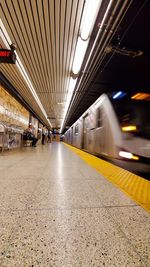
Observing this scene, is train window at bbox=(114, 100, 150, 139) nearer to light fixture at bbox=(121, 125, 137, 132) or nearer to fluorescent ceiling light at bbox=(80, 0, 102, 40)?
light fixture at bbox=(121, 125, 137, 132)

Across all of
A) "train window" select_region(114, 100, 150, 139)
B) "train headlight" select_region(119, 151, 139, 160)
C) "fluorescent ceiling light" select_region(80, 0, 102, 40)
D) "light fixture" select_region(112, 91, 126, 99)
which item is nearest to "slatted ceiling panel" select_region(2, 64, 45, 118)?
"fluorescent ceiling light" select_region(80, 0, 102, 40)

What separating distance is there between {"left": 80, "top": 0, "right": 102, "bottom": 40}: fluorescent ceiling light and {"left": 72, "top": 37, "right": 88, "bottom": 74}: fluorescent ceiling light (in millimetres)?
415

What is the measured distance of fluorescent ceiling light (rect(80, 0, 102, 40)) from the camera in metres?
2.98

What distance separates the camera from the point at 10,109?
8.95 m

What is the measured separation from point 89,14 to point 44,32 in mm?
1615

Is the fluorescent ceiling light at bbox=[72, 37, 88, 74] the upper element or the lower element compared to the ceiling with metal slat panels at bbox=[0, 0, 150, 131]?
lower

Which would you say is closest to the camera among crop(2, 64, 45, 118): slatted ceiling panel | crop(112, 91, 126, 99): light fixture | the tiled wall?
crop(112, 91, 126, 99): light fixture

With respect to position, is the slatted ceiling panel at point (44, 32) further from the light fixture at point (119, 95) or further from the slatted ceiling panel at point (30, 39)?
the light fixture at point (119, 95)

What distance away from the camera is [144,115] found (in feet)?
11.0

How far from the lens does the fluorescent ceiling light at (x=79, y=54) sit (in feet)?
14.6

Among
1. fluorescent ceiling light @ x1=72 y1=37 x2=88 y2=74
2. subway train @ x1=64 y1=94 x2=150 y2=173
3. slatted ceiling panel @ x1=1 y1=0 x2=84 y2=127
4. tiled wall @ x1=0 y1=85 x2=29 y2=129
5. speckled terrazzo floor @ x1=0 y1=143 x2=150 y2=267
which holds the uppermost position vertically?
slatted ceiling panel @ x1=1 y1=0 x2=84 y2=127

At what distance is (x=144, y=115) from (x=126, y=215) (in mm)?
2599

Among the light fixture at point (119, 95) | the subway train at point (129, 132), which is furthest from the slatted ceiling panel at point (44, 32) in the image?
the subway train at point (129, 132)

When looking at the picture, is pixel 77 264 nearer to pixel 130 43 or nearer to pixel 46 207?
pixel 46 207
